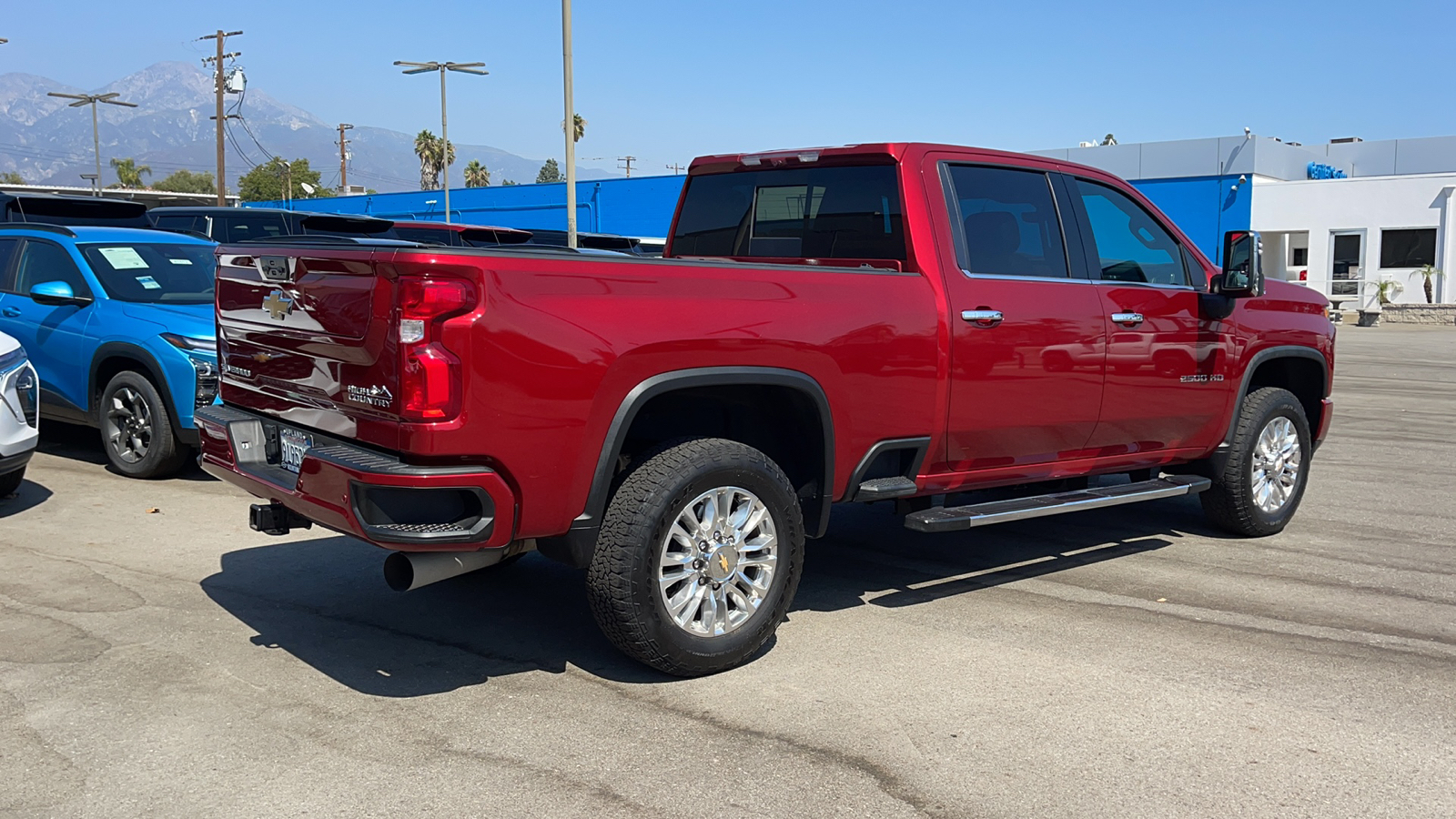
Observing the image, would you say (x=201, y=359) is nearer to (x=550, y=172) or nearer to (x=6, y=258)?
(x=6, y=258)

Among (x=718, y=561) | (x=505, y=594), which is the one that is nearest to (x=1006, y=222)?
(x=718, y=561)

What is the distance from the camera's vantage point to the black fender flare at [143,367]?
7.94 m

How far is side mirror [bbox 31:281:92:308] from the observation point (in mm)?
8172

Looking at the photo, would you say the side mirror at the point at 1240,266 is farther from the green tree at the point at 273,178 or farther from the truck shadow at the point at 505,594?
the green tree at the point at 273,178

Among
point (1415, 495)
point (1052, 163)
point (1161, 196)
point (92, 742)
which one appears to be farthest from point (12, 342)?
point (1161, 196)

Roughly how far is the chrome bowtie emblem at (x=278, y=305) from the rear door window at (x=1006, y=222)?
111 inches

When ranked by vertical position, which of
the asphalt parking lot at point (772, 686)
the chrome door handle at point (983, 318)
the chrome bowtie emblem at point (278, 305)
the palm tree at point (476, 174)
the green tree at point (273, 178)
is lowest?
the asphalt parking lot at point (772, 686)

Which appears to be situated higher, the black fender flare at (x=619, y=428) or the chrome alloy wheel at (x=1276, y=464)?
the black fender flare at (x=619, y=428)

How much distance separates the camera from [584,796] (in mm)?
3559

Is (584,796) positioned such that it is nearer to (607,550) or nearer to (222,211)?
(607,550)

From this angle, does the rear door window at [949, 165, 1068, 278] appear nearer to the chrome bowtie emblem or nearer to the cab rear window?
the cab rear window

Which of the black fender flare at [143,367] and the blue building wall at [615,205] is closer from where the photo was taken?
the black fender flare at [143,367]

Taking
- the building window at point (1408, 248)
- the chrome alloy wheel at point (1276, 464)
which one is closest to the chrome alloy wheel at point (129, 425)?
the chrome alloy wheel at point (1276, 464)

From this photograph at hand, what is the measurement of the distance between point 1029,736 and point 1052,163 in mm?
3183
